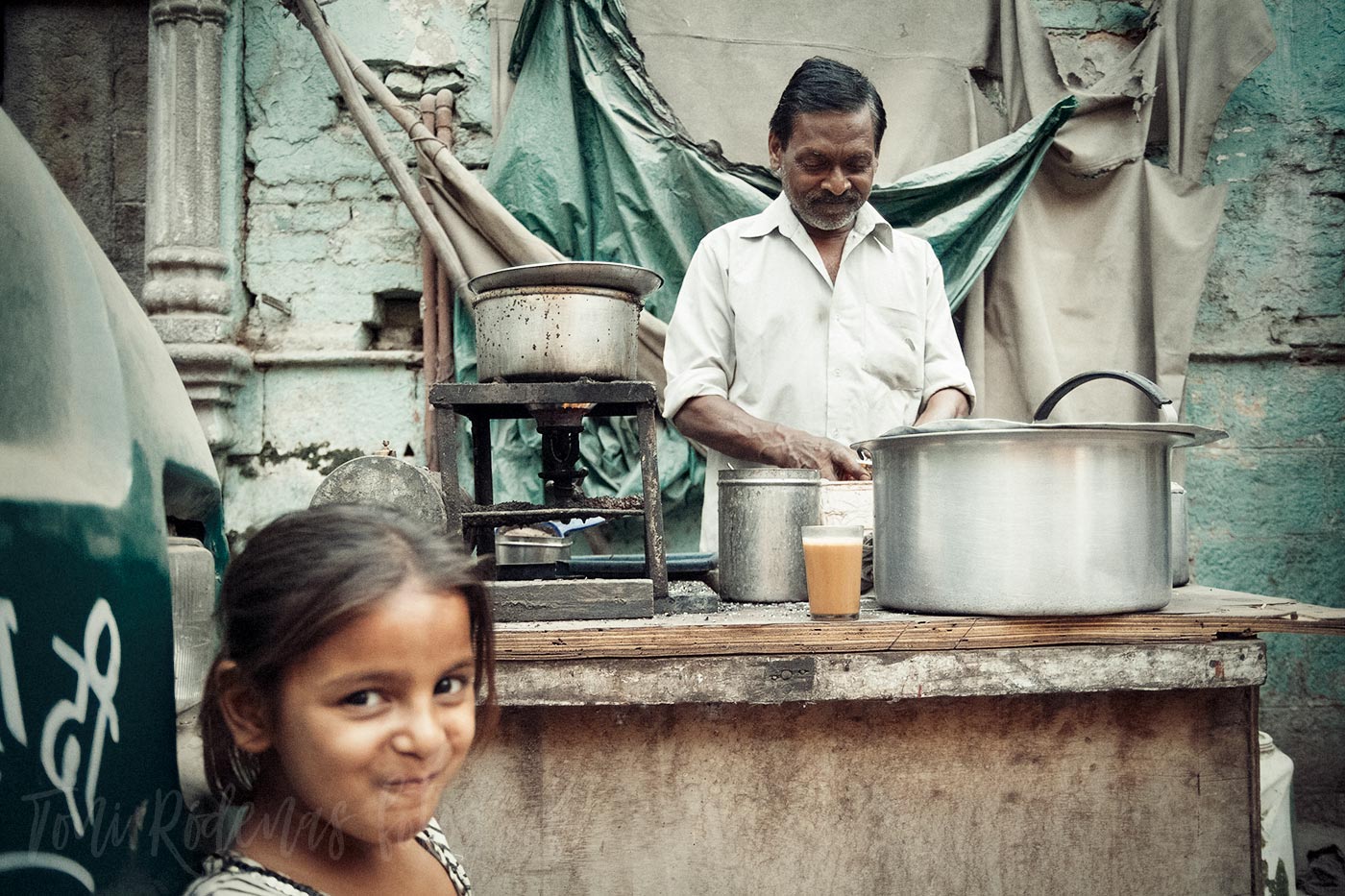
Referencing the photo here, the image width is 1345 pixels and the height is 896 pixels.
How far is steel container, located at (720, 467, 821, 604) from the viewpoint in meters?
1.71

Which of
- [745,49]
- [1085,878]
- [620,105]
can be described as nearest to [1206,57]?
[745,49]

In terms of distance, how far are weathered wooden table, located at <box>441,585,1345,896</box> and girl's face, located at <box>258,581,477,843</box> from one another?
522 mm

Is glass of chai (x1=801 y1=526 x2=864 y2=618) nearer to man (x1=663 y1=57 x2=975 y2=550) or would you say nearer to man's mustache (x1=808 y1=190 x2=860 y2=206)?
man (x1=663 y1=57 x2=975 y2=550)

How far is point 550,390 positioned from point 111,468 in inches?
40.2

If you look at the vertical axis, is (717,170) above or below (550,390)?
above

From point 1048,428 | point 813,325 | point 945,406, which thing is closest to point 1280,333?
point 945,406

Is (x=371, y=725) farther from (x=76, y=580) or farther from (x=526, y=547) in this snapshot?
(x=526, y=547)

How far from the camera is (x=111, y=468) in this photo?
0.73 meters

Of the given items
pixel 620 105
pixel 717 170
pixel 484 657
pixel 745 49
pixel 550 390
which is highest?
pixel 745 49

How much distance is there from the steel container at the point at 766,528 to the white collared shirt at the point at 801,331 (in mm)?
853

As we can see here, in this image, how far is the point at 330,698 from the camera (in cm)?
89

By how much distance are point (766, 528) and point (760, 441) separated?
1.92 ft

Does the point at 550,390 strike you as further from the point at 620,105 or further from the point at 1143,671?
the point at 620,105

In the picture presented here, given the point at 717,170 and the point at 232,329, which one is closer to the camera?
the point at 717,170
